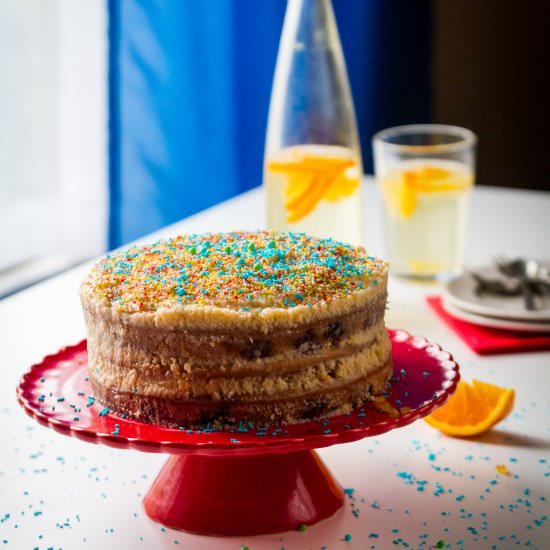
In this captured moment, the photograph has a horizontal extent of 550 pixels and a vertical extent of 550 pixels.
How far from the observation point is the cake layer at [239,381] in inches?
36.7

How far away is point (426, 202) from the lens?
179 centimetres

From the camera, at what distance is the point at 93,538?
101 cm

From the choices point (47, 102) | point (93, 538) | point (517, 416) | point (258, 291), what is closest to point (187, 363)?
point (258, 291)

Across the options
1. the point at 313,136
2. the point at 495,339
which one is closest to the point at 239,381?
the point at 495,339

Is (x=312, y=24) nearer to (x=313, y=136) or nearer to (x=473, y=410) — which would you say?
(x=313, y=136)

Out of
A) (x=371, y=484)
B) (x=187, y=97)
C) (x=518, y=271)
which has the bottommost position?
(x=371, y=484)

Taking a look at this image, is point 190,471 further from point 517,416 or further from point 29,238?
point 29,238

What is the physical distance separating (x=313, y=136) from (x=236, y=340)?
84 cm

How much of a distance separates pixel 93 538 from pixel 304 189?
2.67ft

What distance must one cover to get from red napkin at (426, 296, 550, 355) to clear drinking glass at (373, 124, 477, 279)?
9.9 inches

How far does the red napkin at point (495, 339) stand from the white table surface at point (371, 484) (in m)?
0.01

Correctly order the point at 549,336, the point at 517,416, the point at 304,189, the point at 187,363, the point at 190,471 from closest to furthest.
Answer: the point at 187,363
the point at 190,471
the point at 517,416
the point at 549,336
the point at 304,189

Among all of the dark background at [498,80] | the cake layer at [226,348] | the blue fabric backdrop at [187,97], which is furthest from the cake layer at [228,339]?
the dark background at [498,80]

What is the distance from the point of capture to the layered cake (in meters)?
0.92
